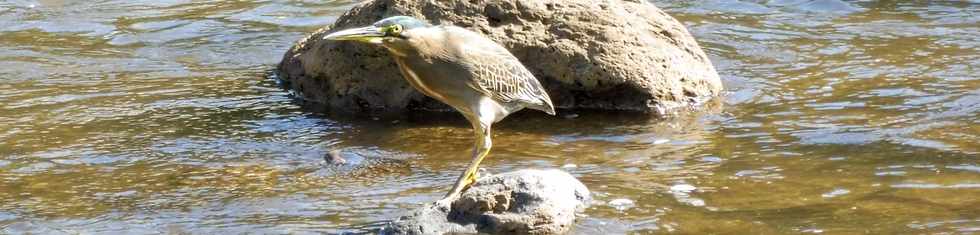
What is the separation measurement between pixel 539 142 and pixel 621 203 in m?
1.44

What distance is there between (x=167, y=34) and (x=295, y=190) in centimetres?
507

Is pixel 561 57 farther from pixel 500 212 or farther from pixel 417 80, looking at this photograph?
pixel 500 212

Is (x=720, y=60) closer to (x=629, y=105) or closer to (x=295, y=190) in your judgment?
(x=629, y=105)

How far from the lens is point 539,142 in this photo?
23.8 feet

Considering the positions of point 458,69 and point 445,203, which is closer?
point 445,203

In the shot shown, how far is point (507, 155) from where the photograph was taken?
6.96 meters

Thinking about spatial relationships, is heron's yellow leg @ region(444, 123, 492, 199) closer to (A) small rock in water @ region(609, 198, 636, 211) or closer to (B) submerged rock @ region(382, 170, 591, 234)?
(B) submerged rock @ region(382, 170, 591, 234)

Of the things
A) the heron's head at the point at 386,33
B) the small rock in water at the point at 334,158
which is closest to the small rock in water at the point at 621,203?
the heron's head at the point at 386,33

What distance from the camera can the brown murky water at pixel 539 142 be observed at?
227 inches

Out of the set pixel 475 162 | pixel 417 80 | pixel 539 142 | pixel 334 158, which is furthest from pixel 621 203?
pixel 334 158

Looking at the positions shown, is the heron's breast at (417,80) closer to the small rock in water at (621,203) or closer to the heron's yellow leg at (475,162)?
the heron's yellow leg at (475,162)

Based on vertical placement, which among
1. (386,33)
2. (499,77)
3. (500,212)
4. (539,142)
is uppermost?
(386,33)

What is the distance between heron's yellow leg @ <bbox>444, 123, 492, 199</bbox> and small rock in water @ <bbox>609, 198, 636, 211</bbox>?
54 cm

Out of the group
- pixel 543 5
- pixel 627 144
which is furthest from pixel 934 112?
→ pixel 543 5
